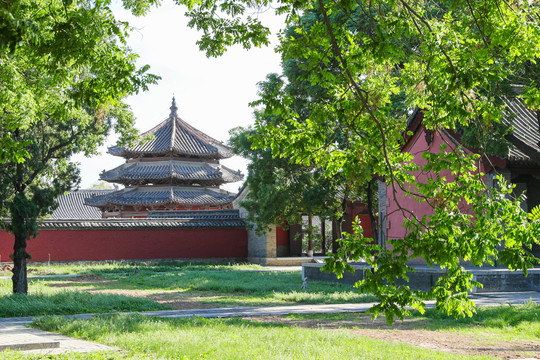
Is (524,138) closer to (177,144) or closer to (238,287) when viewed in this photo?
(238,287)

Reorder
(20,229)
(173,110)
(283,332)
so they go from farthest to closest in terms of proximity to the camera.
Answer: (173,110)
(20,229)
(283,332)

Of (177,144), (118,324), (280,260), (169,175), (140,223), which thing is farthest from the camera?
(177,144)

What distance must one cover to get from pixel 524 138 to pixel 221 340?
11856 mm

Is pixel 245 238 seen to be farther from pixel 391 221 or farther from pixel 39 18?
pixel 39 18

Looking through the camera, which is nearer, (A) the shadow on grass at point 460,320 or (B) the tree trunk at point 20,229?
(A) the shadow on grass at point 460,320

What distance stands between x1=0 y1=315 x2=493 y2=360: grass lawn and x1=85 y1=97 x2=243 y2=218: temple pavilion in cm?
2750

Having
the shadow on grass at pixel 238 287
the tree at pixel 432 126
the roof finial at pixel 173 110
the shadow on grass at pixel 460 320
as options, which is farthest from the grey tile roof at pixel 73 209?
the tree at pixel 432 126

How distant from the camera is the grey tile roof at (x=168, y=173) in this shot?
→ 3719 centimetres

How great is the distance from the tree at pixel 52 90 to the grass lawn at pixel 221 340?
275cm

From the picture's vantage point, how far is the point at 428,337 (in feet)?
29.3

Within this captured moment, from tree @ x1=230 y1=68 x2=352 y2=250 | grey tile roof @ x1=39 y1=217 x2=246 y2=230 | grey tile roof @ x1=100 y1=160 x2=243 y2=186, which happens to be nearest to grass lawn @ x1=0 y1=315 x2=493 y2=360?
tree @ x1=230 y1=68 x2=352 y2=250

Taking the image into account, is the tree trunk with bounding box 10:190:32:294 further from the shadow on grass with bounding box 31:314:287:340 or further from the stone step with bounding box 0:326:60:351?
the stone step with bounding box 0:326:60:351

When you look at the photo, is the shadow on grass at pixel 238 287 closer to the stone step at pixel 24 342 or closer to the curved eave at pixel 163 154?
the stone step at pixel 24 342

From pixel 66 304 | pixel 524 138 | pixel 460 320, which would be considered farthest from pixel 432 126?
pixel 524 138
